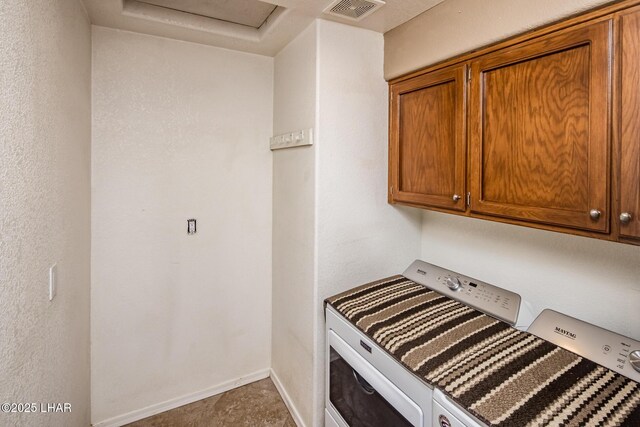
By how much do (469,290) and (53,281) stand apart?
171 centimetres

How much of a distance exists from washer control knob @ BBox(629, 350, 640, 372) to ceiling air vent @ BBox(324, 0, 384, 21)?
1.64m

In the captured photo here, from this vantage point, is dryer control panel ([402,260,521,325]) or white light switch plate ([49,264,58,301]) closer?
white light switch plate ([49,264,58,301])

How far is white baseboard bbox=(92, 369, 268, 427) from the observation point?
2057 millimetres

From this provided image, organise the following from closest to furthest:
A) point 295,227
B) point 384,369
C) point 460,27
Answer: point 384,369 < point 460,27 < point 295,227

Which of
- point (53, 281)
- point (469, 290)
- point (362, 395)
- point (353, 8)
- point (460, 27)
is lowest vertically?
point (362, 395)

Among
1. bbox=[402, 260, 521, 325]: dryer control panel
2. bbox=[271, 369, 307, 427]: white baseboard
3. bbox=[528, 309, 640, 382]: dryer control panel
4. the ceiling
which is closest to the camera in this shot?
bbox=[528, 309, 640, 382]: dryer control panel

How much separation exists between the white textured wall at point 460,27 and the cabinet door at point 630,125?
131mm

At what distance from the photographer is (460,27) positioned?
1.46 m

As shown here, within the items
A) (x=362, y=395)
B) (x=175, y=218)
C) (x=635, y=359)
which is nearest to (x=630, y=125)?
(x=635, y=359)

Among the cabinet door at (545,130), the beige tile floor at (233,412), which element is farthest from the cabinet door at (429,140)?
the beige tile floor at (233,412)

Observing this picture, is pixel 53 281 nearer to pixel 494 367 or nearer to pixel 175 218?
pixel 175 218

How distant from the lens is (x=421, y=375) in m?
1.15

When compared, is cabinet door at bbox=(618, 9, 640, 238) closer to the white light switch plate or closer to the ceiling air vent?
the ceiling air vent

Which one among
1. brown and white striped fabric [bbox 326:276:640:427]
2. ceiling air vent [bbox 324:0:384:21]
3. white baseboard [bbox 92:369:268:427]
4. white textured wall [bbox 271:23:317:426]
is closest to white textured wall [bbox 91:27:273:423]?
white baseboard [bbox 92:369:268:427]
